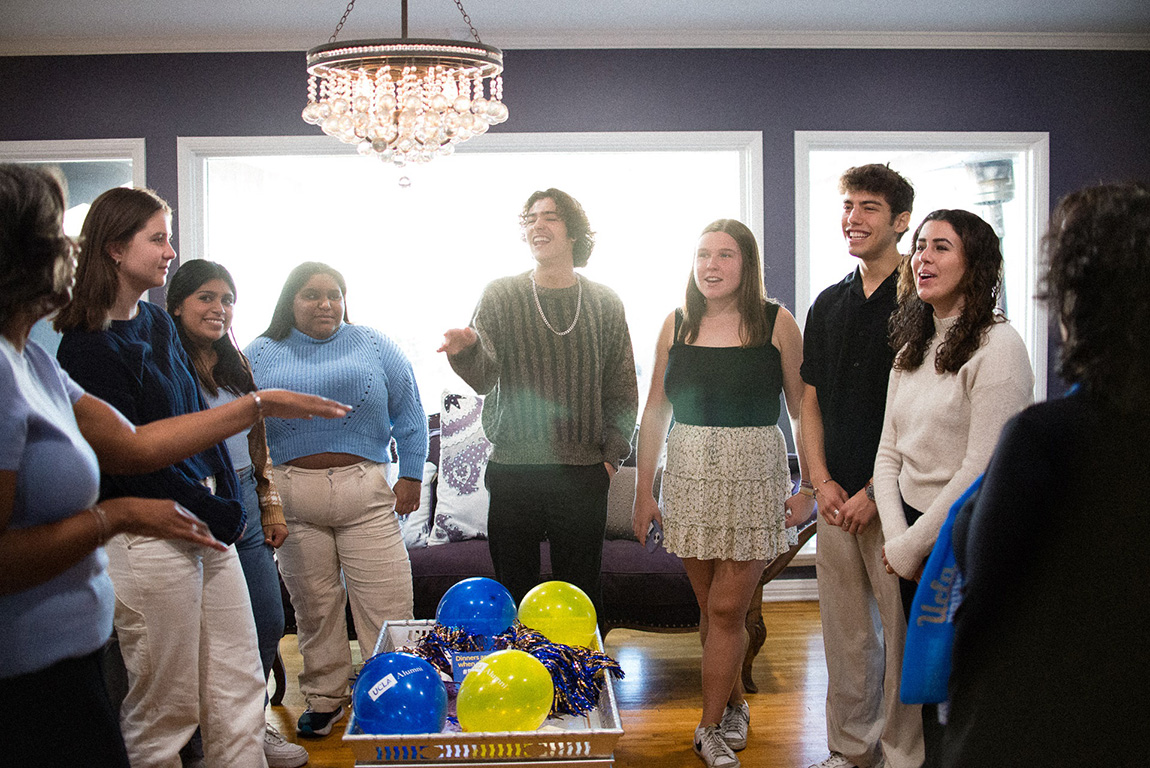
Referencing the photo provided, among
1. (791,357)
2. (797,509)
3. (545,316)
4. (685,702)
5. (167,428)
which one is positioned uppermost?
(545,316)

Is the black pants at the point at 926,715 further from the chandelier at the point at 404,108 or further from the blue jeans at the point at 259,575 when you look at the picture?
the blue jeans at the point at 259,575

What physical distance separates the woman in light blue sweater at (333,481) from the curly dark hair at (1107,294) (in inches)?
84.7

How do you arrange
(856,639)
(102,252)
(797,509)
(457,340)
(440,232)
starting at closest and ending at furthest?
(102,252), (457,340), (856,639), (797,509), (440,232)

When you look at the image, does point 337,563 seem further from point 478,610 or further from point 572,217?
point 572,217

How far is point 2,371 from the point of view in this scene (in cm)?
109

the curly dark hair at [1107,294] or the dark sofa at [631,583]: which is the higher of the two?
the curly dark hair at [1107,294]

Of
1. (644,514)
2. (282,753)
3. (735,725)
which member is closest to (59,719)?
(282,753)

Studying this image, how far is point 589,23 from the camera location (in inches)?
164

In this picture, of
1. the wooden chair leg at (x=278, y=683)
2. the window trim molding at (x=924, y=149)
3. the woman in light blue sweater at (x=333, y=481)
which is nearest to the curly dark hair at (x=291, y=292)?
the woman in light blue sweater at (x=333, y=481)

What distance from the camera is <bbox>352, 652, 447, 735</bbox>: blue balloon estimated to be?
5.07 feet

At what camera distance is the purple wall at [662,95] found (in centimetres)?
436

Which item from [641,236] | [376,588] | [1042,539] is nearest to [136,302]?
[376,588]

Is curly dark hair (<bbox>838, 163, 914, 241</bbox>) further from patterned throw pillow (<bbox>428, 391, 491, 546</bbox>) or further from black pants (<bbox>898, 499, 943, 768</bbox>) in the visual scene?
patterned throw pillow (<bbox>428, 391, 491, 546</bbox>)

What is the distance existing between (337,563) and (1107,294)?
8.01 ft
